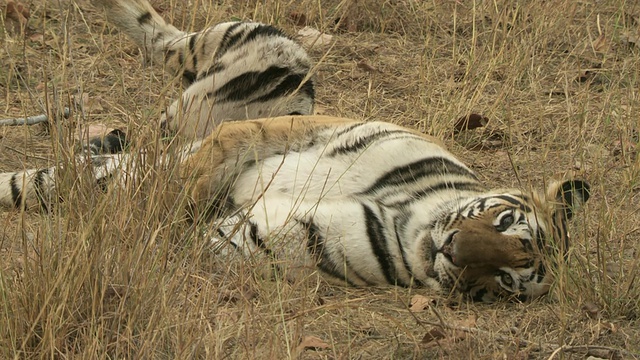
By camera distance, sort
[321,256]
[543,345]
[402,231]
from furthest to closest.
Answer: [402,231]
[321,256]
[543,345]

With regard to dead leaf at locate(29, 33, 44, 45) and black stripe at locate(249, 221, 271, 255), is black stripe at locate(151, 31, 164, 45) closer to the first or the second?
dead leaf at locate(29, 33, 44, 45)

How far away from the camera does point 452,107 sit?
16.6ft

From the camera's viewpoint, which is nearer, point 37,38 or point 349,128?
point 349,128

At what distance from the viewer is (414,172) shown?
3.91 m

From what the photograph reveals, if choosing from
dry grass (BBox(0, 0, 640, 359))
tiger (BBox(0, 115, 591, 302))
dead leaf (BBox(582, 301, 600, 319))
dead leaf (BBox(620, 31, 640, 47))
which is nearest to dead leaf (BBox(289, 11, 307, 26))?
dry grass (BBox(0, 0, 640, 359))

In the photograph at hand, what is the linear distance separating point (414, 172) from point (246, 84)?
1059 mm

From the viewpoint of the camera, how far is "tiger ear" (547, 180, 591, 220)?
3.68 metres

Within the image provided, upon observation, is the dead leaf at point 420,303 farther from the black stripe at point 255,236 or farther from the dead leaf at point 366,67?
the dead leaf at point 366,67

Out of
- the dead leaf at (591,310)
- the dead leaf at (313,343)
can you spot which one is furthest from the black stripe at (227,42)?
the dead leaf at (591,310)

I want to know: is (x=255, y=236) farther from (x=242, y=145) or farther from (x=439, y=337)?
(x=439, y=337)

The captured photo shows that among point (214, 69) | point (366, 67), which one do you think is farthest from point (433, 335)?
point (366, 67)

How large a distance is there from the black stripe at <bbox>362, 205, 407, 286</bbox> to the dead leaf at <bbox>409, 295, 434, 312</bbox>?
0.15 metres

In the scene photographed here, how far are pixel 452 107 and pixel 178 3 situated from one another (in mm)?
2033

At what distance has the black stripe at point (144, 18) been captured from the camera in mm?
4910
